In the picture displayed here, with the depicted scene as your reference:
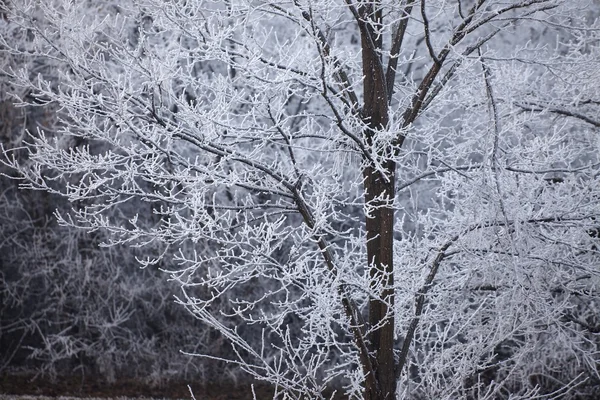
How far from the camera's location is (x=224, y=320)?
11.8m

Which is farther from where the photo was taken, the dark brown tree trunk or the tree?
the dark brown tree trunk

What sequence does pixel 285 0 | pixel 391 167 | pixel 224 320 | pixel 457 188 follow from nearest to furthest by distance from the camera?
pixel 285 0
pixel 391 167
pixel 457 188
pixel 224 320

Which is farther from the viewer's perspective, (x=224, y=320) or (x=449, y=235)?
(x=224, y=320)

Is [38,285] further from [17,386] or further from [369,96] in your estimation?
[369,96]

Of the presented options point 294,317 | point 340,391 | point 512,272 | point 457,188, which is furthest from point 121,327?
point 512,272

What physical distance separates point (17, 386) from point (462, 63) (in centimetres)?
877

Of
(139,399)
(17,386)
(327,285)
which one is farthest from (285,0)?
(17,386)

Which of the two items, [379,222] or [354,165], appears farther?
[354,165]

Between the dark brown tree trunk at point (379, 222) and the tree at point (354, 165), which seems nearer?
the tree at point (354, 165)

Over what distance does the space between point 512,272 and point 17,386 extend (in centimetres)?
848

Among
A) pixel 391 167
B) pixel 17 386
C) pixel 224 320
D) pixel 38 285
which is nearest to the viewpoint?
pixel 391 167

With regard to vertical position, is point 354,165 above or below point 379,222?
above

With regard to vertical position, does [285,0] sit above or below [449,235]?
above

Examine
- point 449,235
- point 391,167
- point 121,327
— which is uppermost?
point 391,167
